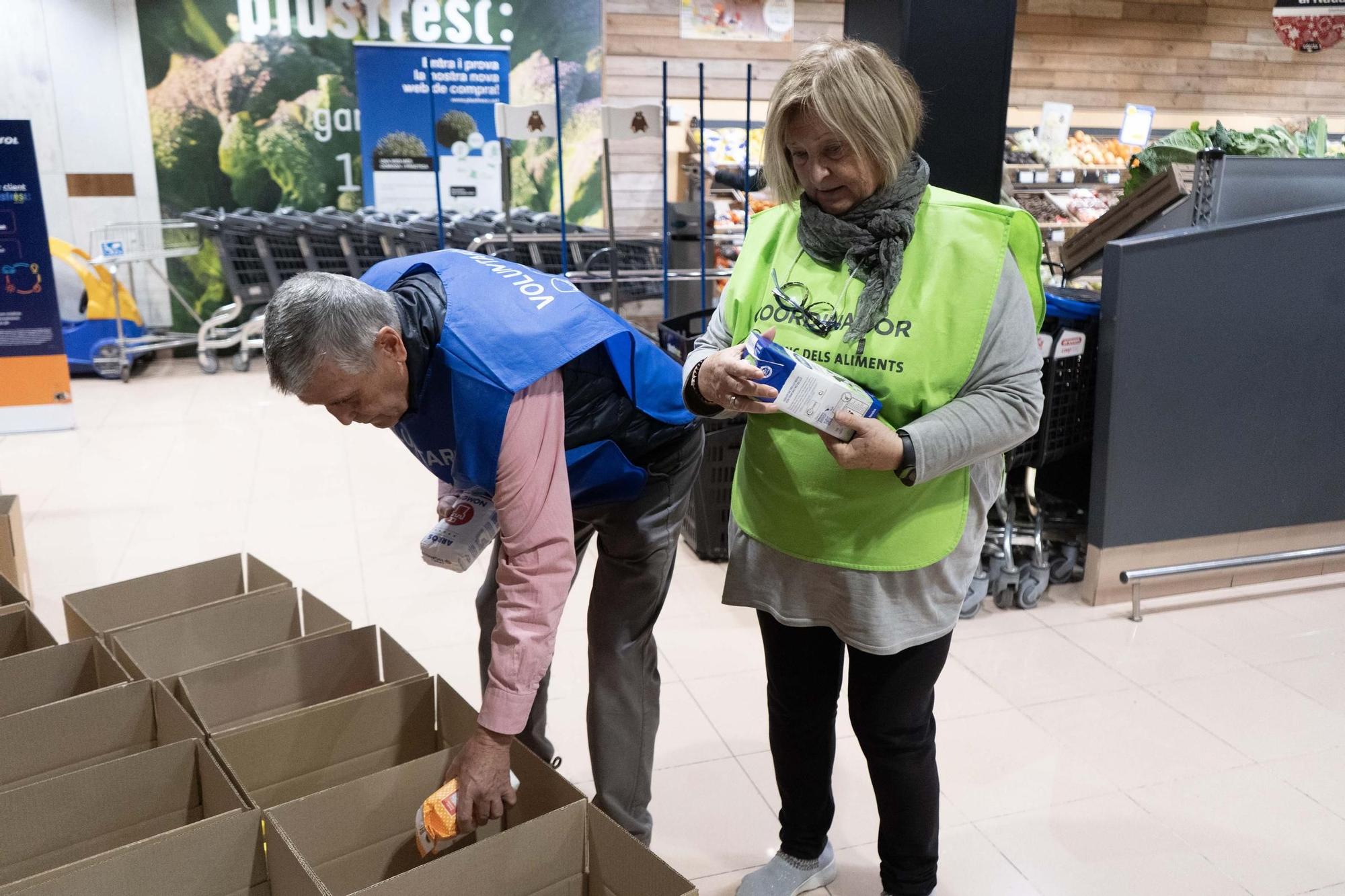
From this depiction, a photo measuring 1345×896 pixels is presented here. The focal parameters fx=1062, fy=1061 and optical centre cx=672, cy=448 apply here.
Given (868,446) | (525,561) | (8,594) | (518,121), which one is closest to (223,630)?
(8,594)

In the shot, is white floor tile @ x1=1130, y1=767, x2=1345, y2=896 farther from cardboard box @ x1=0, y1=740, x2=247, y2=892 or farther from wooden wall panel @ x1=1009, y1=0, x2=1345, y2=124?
wooden wall panel @ x1=1009, y1=0, x2=1345, y2=124

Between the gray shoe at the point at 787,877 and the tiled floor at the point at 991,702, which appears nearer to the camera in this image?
the gray shoe at the point at 787,877

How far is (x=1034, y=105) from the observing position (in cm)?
875

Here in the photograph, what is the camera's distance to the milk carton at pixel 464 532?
1.72 metres

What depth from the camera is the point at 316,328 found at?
133 centimetres

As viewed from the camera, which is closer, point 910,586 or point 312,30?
point 910,586

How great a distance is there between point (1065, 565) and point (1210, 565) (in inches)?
17.3

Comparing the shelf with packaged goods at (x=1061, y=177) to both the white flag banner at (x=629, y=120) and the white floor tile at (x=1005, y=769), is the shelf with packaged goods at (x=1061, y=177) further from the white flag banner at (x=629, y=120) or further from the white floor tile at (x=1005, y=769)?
the white floor tile at (x=1005, y=769)

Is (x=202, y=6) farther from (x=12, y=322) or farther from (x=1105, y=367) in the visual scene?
(x=1105, y=367)

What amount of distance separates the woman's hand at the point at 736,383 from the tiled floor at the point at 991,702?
1.08 metres

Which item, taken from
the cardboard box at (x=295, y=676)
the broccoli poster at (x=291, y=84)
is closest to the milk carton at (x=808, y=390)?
the cardboard box at (x=295, y=676)

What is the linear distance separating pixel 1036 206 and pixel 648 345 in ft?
22.0

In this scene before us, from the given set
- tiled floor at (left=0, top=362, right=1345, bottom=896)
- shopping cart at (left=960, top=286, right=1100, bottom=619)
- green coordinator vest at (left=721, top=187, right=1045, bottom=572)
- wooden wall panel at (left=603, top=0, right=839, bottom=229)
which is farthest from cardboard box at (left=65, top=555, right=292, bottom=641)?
wooden wall panel at (left=603, top=0, right=839, bottom=229)

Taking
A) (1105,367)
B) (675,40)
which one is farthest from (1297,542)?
(675,40)
